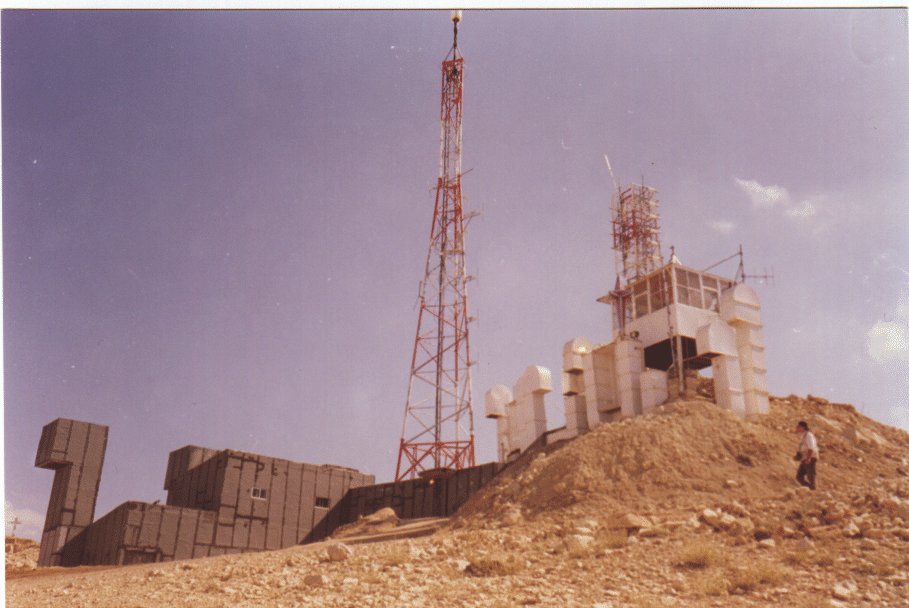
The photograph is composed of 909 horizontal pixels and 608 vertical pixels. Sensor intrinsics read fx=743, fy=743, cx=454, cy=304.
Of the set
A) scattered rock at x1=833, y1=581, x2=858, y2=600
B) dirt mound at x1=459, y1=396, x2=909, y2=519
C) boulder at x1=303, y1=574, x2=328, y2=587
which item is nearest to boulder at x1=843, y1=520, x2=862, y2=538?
scattered rock at x1=833, y1=581, x2=858, y2=600

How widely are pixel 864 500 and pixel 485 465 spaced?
61.6ft

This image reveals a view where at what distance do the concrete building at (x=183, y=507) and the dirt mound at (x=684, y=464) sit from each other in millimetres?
15496

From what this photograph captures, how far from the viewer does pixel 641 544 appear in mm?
14477

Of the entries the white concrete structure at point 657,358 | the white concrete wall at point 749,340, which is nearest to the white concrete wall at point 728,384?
the white concrete structure at point 657,358

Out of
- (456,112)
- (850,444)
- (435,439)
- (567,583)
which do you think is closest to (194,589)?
(567,583)

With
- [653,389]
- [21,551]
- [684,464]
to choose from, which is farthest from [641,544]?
[21,551]

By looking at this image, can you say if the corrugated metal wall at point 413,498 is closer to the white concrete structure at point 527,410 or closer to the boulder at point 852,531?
the white concrete structure at point 527,410

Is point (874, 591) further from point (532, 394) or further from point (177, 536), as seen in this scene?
point (177, 536)

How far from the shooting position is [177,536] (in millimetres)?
31641

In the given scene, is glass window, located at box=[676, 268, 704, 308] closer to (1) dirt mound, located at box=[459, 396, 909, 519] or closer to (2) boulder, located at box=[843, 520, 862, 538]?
(1) dirt mound, located at box=[459, 396, 909, 519]

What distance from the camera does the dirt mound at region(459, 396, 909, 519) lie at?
62.2 feet

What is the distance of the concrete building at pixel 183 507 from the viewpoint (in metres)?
30.8

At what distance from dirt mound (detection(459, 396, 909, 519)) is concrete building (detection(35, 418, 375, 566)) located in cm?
1550

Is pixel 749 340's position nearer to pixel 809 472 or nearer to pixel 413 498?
pixel 809 472
